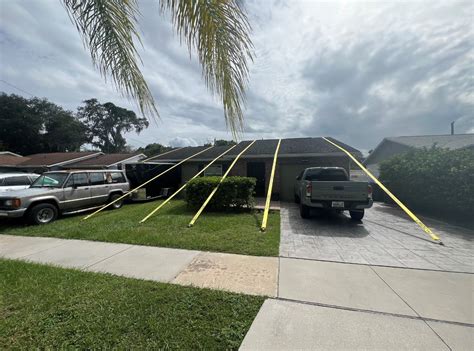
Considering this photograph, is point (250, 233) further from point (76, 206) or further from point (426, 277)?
point (76, 206)

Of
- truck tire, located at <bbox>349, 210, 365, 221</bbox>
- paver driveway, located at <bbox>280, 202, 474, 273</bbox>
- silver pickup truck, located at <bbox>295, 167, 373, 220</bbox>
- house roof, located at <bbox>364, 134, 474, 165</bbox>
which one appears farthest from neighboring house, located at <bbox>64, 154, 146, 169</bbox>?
house roof, located at <bbox>364, 134, 474, 165</bbox>

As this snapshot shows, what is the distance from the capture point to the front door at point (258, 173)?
13.5 meters

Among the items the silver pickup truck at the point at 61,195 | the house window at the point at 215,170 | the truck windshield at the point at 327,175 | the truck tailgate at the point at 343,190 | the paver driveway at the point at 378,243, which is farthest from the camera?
the house window at the point at 215,170

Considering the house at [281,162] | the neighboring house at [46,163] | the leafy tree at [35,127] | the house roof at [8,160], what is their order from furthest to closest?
the leafy tree at [35,127] → the house roof at [8,160] → the neighboring house at [46,163] → the house at [281,162]

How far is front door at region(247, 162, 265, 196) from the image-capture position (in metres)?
13.5

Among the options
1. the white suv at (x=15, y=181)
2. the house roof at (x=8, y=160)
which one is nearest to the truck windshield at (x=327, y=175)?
the white suv at (x=15, y=181)

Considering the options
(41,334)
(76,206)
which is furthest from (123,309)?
(76,206)

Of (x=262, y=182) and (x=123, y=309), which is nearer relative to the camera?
(x=123, y=309)

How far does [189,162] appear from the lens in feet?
48.1

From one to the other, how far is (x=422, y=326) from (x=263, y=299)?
1832 mm

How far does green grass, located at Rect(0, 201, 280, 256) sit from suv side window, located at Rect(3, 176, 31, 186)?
3.61m

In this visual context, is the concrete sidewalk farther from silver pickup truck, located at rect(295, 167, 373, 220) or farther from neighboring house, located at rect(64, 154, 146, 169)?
neighboring house, located at rect(64, 154, 146, 169)

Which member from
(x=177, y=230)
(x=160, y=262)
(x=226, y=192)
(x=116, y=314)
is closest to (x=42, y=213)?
(x=177, y=230)

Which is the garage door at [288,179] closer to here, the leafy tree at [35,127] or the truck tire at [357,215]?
the truck tire at [357,215]
